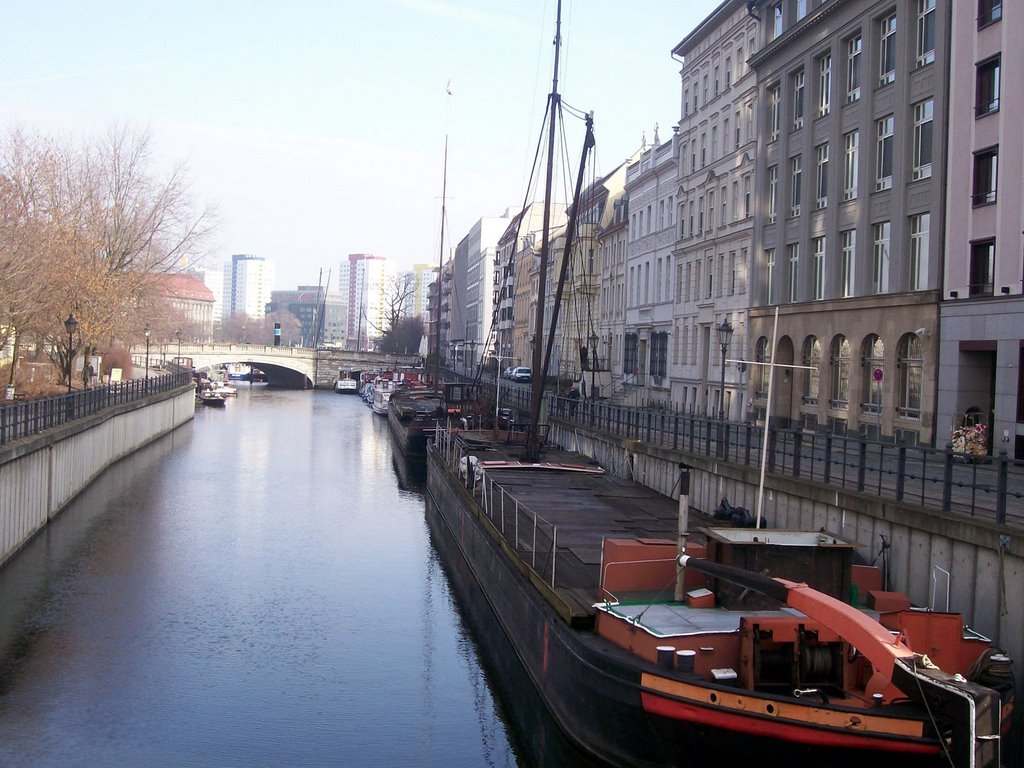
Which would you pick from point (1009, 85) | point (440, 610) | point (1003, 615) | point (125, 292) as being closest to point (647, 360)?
point (125, 292)

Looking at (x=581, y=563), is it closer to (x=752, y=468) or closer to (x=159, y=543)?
(x=752, y=468)

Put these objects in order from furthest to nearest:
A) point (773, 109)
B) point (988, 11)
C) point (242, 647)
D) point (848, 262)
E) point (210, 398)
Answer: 1. point (210, 398)
2. point (773, 109)
3. point (848, 262)
4. point (988, 11)
5. point (242, 647)

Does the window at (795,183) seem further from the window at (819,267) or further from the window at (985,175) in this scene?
the window at (985,175)

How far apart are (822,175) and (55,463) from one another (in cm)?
2762

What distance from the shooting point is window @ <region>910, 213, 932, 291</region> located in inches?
1291

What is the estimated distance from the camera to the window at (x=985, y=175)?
95.5 feet


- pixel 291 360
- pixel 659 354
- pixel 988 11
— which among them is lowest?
pixel 291 360

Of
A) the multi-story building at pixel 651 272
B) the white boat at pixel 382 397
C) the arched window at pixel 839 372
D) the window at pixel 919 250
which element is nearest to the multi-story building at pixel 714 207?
the multi-story building at pixel 651 272

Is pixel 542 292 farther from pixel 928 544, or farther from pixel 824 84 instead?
pixel 928 544

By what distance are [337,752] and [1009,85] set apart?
77.7 ft

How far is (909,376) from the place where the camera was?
33.4 m

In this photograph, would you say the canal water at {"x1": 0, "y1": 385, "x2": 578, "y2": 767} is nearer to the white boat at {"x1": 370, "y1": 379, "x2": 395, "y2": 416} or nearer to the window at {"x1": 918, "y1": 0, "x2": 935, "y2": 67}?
the window at {"x1": 918, "y1": 0, "x2": 935, "y2": 67}

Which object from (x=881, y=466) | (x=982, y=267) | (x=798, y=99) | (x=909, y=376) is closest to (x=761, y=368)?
(x=798, y=99)

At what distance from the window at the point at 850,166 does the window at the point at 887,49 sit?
226 cm
